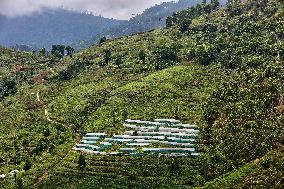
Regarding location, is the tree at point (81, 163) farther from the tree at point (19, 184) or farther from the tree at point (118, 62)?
the tree at point (118, 62)

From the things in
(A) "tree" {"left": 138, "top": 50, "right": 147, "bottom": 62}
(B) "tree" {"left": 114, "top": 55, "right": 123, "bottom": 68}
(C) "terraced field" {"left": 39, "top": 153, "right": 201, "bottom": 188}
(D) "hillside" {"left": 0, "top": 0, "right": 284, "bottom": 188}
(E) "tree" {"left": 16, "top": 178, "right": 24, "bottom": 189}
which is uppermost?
(A) "tree" {"left": 138, "top": 50, "right": 147, "bottom": 62}

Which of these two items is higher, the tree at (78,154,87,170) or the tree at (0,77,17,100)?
the tree at (0,77,17,100)

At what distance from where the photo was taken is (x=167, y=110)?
14038cm

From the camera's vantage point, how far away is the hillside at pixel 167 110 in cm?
10788

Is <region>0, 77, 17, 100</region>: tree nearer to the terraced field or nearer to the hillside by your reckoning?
the hillside

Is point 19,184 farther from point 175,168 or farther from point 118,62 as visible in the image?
point 118,62

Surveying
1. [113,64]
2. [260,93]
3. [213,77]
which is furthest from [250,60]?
[113,64]

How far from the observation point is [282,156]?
82.8 meters

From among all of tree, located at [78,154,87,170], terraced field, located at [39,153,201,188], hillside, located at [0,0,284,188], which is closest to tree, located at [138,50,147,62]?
hillside, located at [0,0,284,188]

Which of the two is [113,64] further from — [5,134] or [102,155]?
[102,155]

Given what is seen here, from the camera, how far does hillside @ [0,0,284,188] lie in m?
108

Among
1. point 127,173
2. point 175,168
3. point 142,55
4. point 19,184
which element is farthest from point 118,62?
point 19,184

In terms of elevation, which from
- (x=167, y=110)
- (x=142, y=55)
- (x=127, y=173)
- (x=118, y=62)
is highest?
(x=142, y=55)

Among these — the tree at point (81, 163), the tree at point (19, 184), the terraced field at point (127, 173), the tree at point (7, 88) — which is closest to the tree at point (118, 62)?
the tree at point (7, 88)
